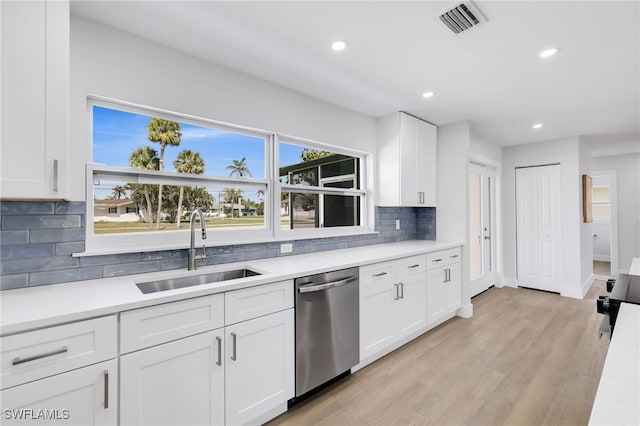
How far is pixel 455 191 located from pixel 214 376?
349 centimetres

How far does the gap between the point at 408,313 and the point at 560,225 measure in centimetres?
352

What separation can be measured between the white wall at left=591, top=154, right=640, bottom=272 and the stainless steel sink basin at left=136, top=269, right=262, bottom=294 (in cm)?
749

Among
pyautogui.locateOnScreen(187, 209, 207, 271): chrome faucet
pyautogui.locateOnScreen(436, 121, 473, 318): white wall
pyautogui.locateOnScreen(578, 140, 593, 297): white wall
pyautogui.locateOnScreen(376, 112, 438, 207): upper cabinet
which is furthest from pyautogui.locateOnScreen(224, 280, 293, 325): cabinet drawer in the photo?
pyautogui.locateOnScreen(578, 140, 593, 297): white wall

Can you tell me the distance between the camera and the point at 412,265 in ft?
9.73

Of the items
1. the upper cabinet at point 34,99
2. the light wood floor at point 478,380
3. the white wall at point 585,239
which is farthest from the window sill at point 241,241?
the white wall at point 585,239

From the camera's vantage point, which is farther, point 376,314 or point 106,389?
point 376,314

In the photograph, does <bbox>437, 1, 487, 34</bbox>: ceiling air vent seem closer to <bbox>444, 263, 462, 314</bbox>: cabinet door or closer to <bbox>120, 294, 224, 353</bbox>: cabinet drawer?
<bbox>120, 294, 224, 353</bbox>: cabinet drawer

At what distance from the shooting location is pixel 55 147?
1410mm

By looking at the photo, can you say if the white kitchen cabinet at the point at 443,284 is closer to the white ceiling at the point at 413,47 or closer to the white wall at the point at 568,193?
the white ceiling at the point at 413,47

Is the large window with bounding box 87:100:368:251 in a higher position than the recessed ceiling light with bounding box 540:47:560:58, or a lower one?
lower

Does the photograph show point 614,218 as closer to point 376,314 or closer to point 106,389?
point 376,314

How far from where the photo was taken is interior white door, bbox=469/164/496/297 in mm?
4641

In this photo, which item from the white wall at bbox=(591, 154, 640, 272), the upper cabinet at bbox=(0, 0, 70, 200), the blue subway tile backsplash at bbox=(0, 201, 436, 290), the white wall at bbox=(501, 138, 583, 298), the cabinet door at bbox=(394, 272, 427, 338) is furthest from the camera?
the white wall at bbox=(591, 154, 640, 272)

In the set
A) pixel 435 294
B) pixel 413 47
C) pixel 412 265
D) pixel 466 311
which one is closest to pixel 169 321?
pixel 412 265
